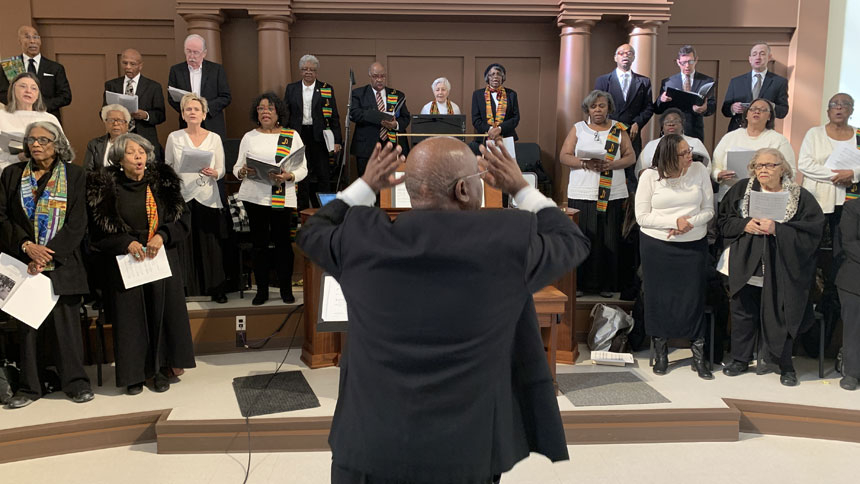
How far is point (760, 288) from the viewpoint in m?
4.30

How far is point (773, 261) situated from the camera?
13.8 feet

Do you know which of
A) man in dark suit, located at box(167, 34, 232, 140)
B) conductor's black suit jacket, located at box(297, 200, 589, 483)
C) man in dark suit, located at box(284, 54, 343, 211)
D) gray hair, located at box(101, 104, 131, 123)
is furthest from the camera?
man in dark suit, located at box(284, 54, 343, 211)

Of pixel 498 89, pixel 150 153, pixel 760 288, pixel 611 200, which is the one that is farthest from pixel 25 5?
pixel 760 288

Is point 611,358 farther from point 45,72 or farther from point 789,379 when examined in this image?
point 45,72

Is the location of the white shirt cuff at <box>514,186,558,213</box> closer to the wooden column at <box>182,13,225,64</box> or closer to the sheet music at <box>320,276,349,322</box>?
the sheet music at <box>320,276,349,322</box>

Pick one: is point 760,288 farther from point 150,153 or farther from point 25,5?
point 25,5

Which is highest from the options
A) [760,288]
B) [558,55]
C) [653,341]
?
[558,55]

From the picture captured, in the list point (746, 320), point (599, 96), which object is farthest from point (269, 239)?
point (746, 320)

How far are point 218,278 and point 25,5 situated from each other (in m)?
3.36

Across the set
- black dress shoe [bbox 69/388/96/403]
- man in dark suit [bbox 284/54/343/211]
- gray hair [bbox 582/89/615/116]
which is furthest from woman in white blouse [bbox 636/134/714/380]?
black dress shoe [bbox 69/388/96/403]

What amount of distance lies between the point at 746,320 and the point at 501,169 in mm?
3278

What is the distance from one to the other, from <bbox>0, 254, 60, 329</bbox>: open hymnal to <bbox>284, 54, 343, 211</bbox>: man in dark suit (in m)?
2.15

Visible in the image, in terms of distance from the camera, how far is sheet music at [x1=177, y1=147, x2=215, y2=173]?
4.62 metres

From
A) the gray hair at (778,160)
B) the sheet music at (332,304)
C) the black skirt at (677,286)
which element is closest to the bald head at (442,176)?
the sheet music at (332,304)
